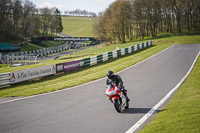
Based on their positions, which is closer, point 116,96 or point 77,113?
point 116,96

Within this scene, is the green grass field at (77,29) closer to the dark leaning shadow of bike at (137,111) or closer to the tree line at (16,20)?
the tree line at (16,20)

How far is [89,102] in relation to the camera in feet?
40.8

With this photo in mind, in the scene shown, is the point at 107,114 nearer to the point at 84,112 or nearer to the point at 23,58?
the point at 84,112

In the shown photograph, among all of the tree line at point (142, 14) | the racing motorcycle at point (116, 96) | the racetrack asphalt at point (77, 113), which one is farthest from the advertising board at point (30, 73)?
the tree line at point (142, 14)

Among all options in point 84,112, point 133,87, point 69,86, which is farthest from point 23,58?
point 84,112

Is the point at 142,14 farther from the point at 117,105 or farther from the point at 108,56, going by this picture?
the point at 117,105

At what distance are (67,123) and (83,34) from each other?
142525 millimetres

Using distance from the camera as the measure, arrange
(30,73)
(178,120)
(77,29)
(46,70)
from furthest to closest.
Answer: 1. (77,29)
2. (46,70)
3. (30,73)
4. (178,120)

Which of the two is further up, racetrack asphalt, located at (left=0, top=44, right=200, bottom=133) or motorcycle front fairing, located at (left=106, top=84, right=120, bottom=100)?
motorcycle front fairing, located at (left=106, top=84, right=120, bottom=100)

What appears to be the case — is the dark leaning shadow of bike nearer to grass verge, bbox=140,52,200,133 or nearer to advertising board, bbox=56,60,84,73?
grass verge, bbox=140,52,200,133

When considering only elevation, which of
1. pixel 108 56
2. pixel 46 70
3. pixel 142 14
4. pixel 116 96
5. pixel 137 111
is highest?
pixel 142 14

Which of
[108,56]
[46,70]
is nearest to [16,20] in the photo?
[108,56]

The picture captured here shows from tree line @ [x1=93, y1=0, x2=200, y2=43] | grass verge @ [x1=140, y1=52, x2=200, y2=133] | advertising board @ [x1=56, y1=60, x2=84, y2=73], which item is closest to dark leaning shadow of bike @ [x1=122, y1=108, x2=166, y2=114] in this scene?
grass verge @ [x1=140, y1=52, x2=200, y2=133]

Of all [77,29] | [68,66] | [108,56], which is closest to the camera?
[68,66]
